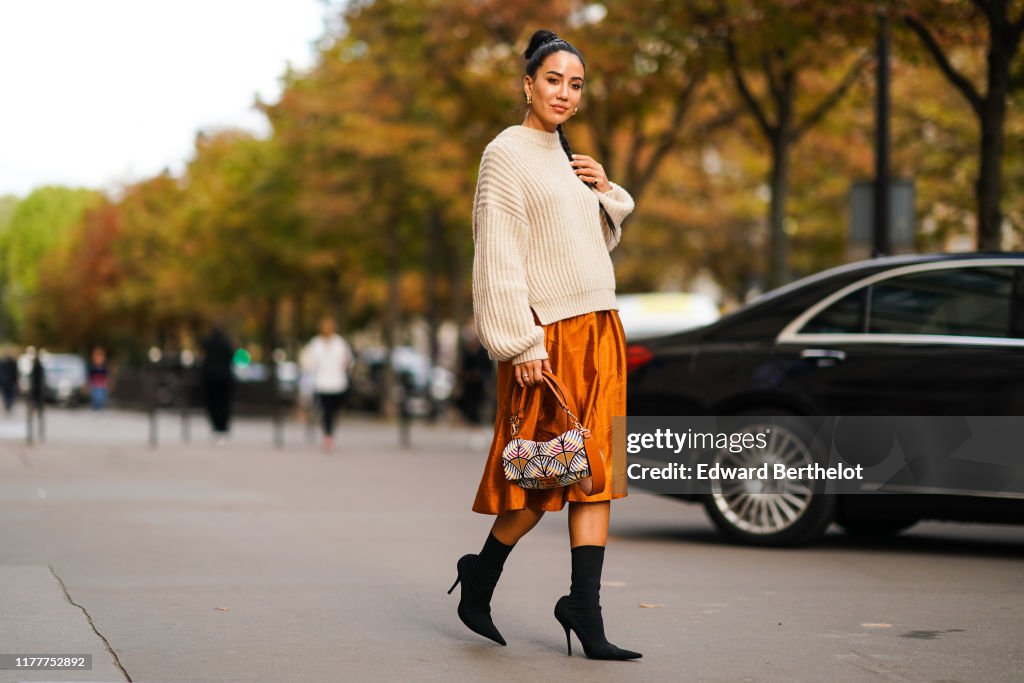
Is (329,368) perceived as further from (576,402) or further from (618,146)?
(618,146)

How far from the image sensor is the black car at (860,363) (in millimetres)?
9172

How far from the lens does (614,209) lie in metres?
6.11

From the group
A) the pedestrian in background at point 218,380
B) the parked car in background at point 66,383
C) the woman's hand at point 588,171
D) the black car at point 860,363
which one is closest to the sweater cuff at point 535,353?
the woman's hand at point 588,171

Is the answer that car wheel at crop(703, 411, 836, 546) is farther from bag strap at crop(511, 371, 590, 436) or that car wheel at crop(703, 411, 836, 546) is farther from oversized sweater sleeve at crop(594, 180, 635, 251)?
bag strap at crop(511, 371, 590, 436)

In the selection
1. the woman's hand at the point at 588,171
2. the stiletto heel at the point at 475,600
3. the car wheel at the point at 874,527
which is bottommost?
the car wheel at the point at 874,527

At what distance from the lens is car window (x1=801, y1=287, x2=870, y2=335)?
32.0 feet

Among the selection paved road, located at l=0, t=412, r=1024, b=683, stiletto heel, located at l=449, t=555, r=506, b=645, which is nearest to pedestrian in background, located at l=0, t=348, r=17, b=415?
paved road, located at l=0, t=412, r=1024, b=683

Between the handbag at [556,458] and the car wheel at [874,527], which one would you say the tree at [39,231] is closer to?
the car wheel at [874,527]

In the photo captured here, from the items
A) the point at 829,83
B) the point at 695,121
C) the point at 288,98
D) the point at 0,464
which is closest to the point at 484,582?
the point at 0,464

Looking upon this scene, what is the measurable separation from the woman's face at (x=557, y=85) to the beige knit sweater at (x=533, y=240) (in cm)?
10

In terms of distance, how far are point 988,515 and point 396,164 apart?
2699 cm

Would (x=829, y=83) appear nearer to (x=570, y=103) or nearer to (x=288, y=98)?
(x=288, y=98)

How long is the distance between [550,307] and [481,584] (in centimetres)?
106

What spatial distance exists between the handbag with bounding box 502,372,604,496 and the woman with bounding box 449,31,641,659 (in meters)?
0.05
